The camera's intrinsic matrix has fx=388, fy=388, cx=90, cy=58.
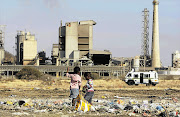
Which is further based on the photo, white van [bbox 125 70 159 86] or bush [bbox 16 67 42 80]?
bush [bbox 16 67 42 80]

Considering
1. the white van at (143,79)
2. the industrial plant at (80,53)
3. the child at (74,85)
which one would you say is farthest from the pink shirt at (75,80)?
the industrial plant at (80,53)

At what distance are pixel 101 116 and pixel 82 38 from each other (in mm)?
86371

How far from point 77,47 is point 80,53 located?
202 centimetres

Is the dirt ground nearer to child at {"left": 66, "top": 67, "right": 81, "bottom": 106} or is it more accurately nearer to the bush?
child at {"left": 66, "top": 67, "right": 81, "bottom": 106}

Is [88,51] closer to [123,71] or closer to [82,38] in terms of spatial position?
[82,38]

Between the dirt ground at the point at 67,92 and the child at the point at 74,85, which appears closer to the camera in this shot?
the child at the point at 74,85

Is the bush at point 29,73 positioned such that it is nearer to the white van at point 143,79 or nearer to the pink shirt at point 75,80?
the white van at point 143,79

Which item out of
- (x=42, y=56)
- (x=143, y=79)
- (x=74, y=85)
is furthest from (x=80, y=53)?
(x=74, y=85)

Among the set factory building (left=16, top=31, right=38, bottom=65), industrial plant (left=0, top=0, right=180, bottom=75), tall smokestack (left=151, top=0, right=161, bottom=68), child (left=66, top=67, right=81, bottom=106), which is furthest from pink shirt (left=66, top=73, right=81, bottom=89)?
tall smokestack (left=151, top=0, right=161, bottom=68)

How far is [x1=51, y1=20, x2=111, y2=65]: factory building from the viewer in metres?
96.1

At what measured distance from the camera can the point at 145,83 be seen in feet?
144

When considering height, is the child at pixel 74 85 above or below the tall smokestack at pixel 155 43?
below

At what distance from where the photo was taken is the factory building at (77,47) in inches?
3783

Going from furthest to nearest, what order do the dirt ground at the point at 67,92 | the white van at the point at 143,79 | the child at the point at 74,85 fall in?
1. the white van at the point at 143,79
2. the dirt ground at the point at 67,92
3. the child at the point at 74,85
